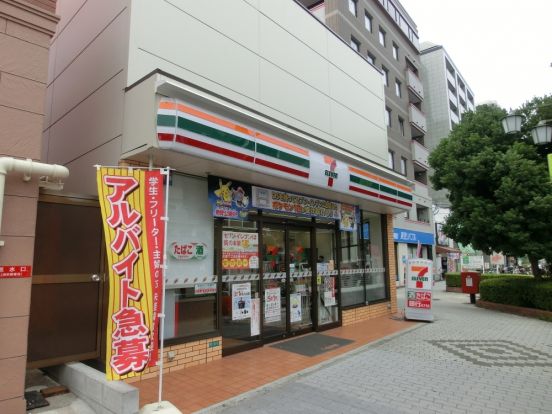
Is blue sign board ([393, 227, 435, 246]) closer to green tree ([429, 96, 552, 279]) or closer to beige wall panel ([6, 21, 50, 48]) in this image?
green tree ([429, 96, 552, 279])

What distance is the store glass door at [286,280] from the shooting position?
26.1 feet

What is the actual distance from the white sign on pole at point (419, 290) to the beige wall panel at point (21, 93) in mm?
9534

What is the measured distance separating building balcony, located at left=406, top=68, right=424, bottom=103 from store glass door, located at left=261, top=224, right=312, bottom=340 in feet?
85.7

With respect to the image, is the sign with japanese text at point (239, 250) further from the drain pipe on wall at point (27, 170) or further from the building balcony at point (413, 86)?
the building balcony at point (413, 86)

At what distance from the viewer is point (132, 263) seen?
4395mm

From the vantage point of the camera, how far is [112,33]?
6.57 metres

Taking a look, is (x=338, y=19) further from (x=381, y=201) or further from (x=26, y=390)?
(x=26, y=390)

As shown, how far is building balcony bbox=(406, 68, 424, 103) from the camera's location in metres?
31.0

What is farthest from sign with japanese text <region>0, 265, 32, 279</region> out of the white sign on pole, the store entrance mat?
the white sign on pole

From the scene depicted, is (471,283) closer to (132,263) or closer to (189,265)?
(189,265)

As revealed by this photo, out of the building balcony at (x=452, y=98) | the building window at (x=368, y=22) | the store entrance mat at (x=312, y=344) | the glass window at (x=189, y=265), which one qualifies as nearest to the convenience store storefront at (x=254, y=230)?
the glass window at (x=189, y=265)

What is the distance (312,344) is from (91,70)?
660 centimetres

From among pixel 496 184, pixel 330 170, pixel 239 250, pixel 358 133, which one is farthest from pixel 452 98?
pixel 239 250

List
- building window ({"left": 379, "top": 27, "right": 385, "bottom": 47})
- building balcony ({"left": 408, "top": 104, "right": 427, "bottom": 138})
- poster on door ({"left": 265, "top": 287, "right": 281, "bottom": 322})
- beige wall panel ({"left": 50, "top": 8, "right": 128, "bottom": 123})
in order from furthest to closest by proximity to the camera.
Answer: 1. building balcony ({"left": 408, "top": 104, "right": 427, "bottom": 138})
2. building window ({"left": 379, "top": 27, "right": 385, "bottom": 47})
3. poster on door ({"left": 265, "top": 287, "right": 281, "bottom": 322})
4. beige wall panel ({"left": 50, "top": 8, "right": 128, "bottom": 123})
